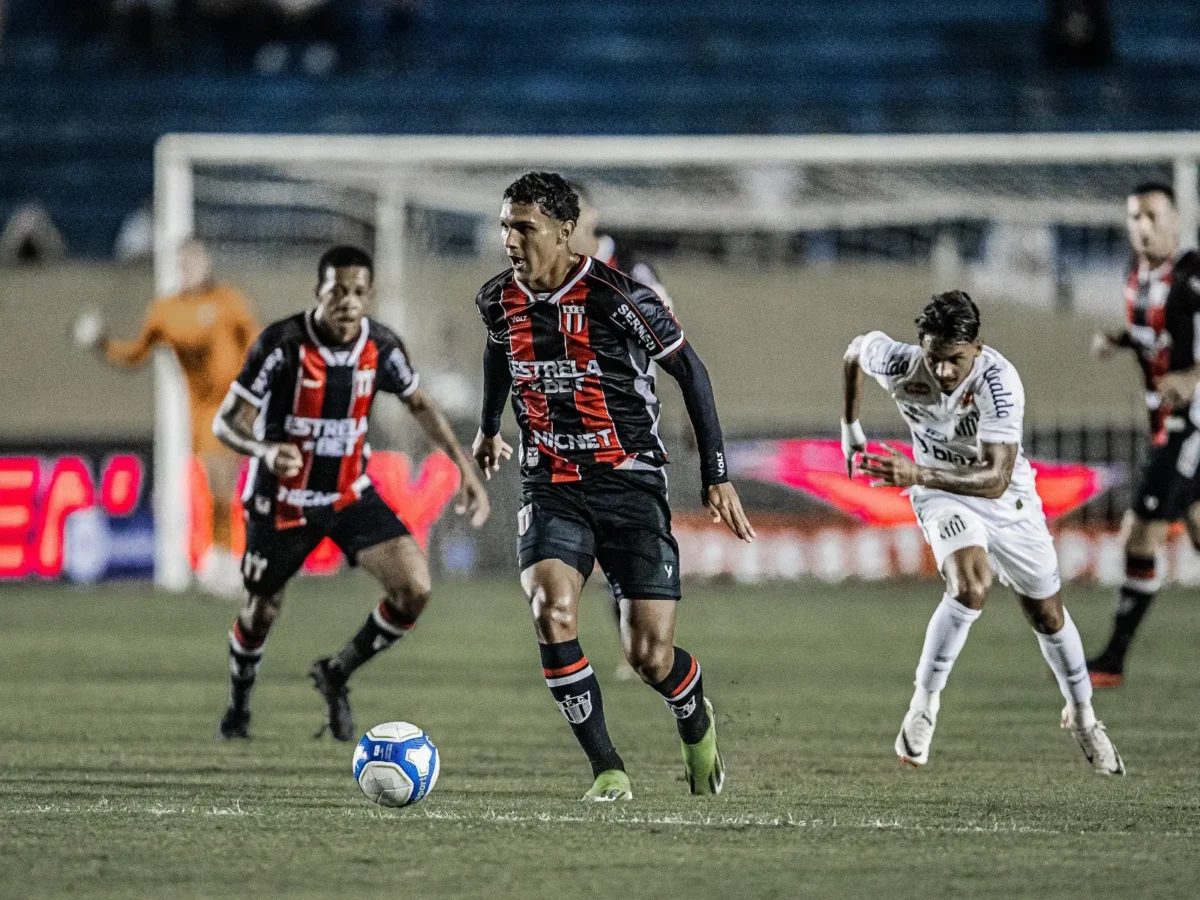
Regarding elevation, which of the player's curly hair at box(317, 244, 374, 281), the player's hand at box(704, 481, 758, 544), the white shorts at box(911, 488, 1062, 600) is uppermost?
the player's curly hair at box(317, 244, 374, 281)

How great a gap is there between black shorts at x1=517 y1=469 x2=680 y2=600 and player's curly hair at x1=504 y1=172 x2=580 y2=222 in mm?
866

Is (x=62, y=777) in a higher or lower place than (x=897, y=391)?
lower

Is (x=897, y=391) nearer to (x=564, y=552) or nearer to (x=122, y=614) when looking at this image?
(x=564, y=552)

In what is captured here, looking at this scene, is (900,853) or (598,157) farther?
(598,157)

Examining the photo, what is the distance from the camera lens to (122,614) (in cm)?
1448

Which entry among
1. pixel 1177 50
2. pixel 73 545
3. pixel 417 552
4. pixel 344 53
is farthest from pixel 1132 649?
pixel 344 53

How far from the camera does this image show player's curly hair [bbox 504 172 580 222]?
20.7 ft

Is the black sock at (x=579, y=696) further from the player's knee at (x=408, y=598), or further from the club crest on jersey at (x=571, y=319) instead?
the player's knee at (x=408, y=598)

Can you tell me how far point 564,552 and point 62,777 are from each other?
1.97m

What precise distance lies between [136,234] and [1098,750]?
16.1m

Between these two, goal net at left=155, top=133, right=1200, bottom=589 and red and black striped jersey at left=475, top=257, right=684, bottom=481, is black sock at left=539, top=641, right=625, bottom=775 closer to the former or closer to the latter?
red and black striped jersey at left=475, top=257, right=684, bottom=481

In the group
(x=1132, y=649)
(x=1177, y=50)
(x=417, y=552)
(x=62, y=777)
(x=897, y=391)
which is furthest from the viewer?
(x=1177, y=50)

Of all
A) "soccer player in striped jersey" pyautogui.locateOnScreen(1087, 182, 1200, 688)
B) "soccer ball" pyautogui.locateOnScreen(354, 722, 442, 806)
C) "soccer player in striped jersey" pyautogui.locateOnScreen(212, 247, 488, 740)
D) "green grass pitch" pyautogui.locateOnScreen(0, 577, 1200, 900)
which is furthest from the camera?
"soccer player in striped jersey" pyautogui.locateOnScreen(1087, 182, 1200, 688)

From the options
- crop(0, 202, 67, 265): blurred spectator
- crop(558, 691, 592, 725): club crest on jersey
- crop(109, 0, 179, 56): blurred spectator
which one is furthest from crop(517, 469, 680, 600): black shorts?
crop(109, 0, 179, 56): blurred spectator
